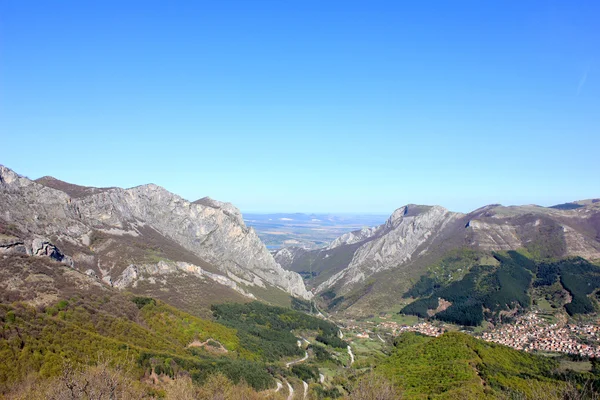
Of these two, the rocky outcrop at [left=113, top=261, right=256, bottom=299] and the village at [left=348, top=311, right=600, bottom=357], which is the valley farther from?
the village at [left=348, top=311, right=600, bottom=357]

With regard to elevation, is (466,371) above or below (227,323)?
above

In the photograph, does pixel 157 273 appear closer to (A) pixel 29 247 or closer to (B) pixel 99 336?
(A) pixel 29 247

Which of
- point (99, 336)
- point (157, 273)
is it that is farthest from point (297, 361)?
point (157, 273)

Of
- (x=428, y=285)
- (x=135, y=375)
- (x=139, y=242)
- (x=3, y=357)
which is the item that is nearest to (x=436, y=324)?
(x=428, y=285)

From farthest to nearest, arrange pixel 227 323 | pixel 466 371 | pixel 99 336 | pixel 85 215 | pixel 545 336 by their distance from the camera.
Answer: pixel 85 215 → pixel 545 336 → pixel 227 323 → pixel 466 371 → pixel 99 336

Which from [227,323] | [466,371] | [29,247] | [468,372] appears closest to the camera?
[468,372]

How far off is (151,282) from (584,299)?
146409 mm

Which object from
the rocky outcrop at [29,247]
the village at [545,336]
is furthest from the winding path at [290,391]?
the village at [545,336]

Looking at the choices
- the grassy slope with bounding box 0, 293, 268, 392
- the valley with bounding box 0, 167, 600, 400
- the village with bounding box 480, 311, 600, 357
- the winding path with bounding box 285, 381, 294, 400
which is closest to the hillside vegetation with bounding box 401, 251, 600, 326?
the valley with bounding box 0, 167, 600, 400

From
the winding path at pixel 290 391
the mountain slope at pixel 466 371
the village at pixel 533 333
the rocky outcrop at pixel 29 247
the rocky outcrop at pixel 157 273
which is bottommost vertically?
the village at pixel 533 333

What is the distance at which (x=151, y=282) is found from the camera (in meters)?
115

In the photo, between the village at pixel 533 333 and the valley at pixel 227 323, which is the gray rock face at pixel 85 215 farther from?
the village at pixel 533 333

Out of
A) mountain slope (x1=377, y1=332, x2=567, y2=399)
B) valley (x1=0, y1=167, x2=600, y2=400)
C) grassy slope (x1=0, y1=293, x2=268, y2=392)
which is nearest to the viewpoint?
grassy slope (x1=0, y1=293, x2=268, y2=392)

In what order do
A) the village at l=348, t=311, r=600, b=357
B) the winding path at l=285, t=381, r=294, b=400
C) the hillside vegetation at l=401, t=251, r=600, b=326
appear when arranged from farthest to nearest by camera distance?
1. the hillside vegetation at l=401, t=251, r=600, b=326
2. the village at l=348, t=311, r=600, b=357
3. the winding path at l=285, t=381, r=294, b=400
